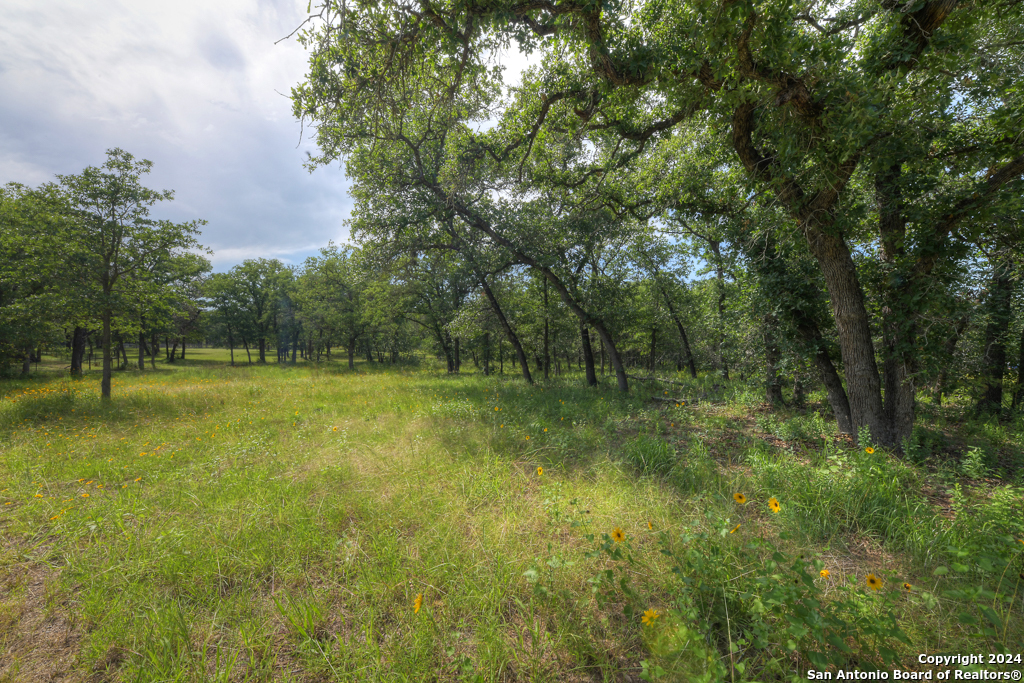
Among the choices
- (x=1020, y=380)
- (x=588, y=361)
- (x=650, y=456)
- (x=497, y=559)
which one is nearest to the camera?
(x=497, y=559)

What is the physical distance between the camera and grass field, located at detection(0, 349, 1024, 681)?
1893 mm

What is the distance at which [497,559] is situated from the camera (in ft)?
8.60

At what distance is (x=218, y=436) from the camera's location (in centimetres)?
604

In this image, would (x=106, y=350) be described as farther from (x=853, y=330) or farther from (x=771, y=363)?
(x=771, y=363)

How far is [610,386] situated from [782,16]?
386 inches

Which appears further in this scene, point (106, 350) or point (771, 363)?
point (106, 350)

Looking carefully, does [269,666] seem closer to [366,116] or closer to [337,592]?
[337,592]

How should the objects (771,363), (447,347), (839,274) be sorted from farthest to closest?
1. (447,347)
2. (771,363)
3. (839,274)

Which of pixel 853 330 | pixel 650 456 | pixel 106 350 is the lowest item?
pixel 650 456

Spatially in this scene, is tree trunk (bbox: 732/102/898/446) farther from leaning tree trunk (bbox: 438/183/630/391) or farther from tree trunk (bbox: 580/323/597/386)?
tree trunk (bbox: 580/323/597/386)

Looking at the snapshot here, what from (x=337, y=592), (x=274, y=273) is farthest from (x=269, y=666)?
(x=274, y=273)

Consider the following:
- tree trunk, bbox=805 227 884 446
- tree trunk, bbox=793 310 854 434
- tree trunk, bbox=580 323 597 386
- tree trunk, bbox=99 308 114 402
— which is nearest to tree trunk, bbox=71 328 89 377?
tree trunk, bbox=99 308 114 402

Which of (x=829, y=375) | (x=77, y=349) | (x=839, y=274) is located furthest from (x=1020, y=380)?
(x=77, y=349)

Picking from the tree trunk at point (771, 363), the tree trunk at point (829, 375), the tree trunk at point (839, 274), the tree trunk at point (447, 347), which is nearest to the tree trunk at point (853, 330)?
the tree trunk at point (839, 274)
